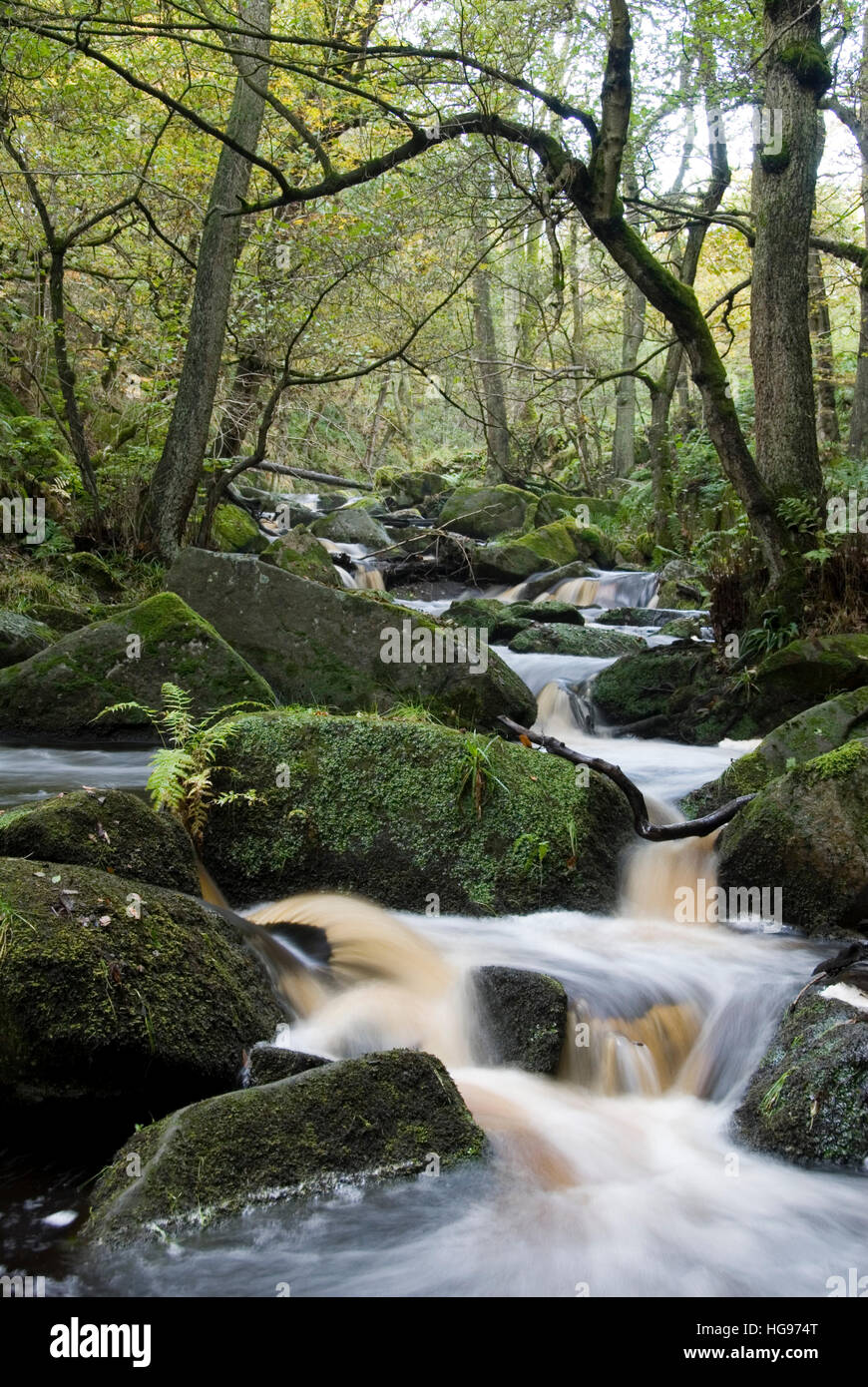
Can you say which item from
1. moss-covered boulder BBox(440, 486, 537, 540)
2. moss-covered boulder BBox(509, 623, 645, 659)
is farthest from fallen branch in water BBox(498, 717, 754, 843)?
moss-covered boulder BBox(440, 486, 537, 540)

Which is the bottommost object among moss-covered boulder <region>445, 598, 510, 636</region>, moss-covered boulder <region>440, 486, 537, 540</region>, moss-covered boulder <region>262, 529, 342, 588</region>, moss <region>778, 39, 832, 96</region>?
moss-covered boulder <region>445, 598, 510, 636</region>

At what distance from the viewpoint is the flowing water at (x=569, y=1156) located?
2.79 meters

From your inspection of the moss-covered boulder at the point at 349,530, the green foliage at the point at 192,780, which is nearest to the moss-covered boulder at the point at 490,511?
the moss-covered boulder at the point at 349,530

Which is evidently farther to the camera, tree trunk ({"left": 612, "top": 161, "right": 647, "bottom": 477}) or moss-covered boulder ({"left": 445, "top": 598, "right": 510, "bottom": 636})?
tree trunk ({"left": 612, "top": 161, "right": 647, "bottom": 477})

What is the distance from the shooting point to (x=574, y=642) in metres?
11.6

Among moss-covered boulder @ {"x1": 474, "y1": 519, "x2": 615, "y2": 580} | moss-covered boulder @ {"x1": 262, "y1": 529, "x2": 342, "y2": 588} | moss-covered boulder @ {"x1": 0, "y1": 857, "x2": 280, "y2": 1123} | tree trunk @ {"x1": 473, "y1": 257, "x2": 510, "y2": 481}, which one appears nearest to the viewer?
moss-covered boulder @ {"x1": 0, "y1": 857, "x2": 280, "y2": 1123}

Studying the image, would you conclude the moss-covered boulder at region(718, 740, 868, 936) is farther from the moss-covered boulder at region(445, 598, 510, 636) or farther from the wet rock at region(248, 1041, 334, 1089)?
the moss-covered boulder at region(445, 598, 510, 636)

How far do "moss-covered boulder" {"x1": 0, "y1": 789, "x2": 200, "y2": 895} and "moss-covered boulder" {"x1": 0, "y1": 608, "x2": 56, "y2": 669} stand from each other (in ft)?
14.7

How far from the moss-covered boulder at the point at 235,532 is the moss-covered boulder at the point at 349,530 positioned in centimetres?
290

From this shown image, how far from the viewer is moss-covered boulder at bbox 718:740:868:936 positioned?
494cm

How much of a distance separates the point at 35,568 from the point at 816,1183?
10.8 metres

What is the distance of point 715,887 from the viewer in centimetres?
553

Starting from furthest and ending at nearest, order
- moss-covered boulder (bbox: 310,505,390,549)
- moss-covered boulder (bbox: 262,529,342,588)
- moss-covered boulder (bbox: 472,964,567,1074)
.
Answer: moss-covered boulder (bbox: 310,505,390,549) → moss-covered boulder (bbox: 262,529,342,588) → moss-covered boulder (bbox: 472,964,567,1074)

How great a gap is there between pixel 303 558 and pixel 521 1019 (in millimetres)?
9945
